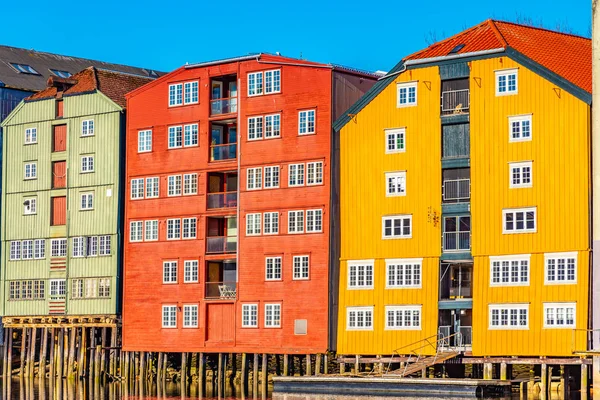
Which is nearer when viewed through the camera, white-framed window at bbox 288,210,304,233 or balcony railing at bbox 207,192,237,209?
white-framed window at bbox 288,210,304,233

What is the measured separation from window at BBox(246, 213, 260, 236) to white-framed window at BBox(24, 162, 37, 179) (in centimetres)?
1698

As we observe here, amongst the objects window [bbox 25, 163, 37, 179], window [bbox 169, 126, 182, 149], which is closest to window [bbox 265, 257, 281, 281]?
window [bbox 169, 126, 182, 149]

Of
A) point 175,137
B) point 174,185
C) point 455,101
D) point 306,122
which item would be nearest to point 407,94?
point 455,101

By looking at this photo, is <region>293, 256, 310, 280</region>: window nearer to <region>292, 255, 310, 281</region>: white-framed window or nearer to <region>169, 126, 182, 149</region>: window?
<region>292, 255, 310, 281</region>: white-framed window

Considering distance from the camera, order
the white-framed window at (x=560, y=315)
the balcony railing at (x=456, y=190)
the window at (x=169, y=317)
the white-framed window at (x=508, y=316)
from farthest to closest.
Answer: the window at (x=169, y=317) → the balcony railing at (x=456, y=190) → the white-framed window at (x=508, y=316) → the white-framed window at (x=560, y=315)

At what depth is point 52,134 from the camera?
279ft

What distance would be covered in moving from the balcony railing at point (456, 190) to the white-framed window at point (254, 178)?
10.9 meters

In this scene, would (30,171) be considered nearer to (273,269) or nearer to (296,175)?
(273,269)

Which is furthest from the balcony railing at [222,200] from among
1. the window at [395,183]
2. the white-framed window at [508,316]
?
the white-framed window at [508,316]

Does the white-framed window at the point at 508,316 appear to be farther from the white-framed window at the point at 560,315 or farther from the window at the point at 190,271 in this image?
the window at the point at 190,271

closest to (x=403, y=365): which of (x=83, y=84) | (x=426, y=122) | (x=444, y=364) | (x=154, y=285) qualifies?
(x=444, y=364)

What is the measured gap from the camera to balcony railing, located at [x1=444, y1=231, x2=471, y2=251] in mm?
66406

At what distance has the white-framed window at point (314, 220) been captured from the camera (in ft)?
234

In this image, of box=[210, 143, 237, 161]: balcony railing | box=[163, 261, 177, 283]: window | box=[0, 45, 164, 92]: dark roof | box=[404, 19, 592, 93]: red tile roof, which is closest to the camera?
box=[404, 19, 592, 93]: red tile roof
